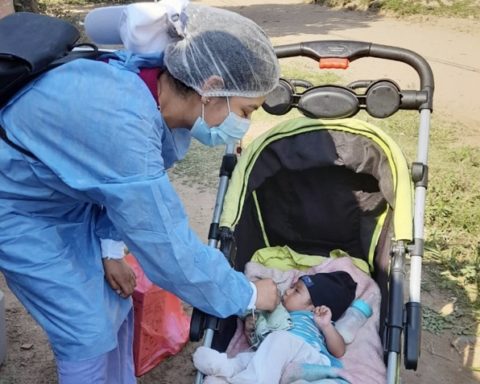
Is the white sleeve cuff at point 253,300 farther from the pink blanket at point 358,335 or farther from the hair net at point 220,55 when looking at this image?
the hair net at point 220,55

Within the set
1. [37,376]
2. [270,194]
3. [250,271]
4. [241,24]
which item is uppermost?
[241,24]

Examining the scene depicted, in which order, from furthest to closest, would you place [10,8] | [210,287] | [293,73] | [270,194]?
[293,73]
[10,8]
[270,194]
[210,287]

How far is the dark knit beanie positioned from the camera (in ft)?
8.45

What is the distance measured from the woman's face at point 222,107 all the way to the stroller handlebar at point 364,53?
0.80 metres

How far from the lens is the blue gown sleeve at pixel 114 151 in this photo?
63.6 inches

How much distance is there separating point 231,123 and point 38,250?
70 centimetres

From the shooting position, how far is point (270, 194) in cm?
297

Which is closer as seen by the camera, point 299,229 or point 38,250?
point 38,250

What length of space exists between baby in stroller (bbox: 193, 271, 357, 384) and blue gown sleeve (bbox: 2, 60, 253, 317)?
470mm

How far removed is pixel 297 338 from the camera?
7.41ft

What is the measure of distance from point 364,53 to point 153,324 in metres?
1.53

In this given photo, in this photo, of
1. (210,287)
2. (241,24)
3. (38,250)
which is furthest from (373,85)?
(38,250)

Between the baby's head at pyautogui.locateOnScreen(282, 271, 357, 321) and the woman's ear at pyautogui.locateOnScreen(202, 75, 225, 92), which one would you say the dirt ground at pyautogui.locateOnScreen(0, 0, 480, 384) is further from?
the woman's ear at pyautogui.locateOnScreen(202, 75, 225, 92)

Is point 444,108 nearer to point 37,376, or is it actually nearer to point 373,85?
point 373,85
